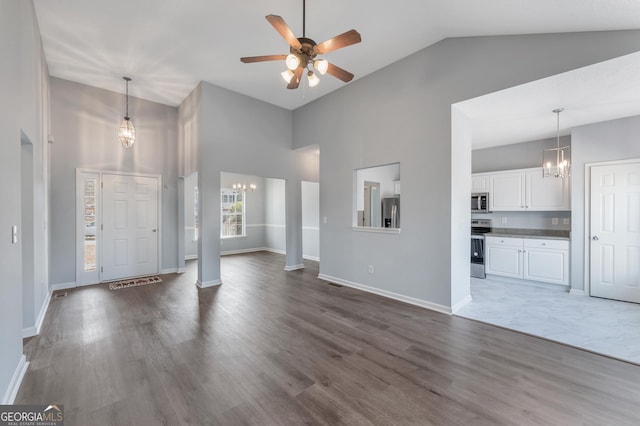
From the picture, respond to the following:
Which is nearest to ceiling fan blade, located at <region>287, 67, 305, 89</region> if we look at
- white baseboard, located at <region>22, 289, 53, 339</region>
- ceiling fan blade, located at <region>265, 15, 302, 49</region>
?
ceiling fan blade, located at <region>265, 15, 302, 49</region>

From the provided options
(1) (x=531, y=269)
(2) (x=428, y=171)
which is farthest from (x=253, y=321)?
(1) (x=531, y=269)

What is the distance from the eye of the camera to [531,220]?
541cm

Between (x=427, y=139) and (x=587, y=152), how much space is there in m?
2.84

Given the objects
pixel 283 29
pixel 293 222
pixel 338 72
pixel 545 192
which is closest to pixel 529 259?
pixel 545 192

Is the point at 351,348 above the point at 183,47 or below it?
below

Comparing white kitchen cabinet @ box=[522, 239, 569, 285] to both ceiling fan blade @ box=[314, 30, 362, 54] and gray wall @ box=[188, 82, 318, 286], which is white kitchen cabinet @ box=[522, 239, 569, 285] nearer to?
gray wall @ box=[188, 82, 318, 286]

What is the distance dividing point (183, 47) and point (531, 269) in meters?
6.70

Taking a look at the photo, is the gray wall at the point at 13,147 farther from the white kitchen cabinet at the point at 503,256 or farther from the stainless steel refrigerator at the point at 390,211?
the white kitchen cabinet at the point at 503,256

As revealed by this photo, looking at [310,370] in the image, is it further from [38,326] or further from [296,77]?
[38,326]

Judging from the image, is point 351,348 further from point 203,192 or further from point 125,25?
point 125,25

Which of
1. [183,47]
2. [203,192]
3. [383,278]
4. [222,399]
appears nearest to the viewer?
[222,399]

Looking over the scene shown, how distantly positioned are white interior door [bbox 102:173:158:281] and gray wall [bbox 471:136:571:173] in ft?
23.6

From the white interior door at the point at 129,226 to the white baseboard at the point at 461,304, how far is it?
223 inches

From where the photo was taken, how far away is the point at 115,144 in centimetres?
515
